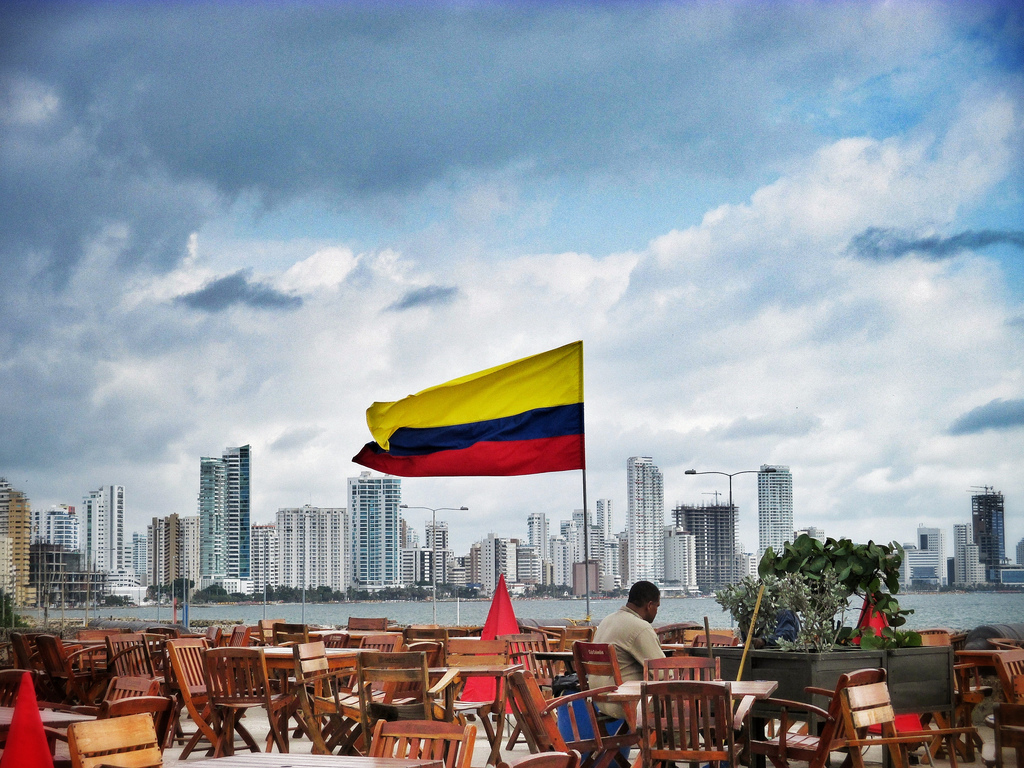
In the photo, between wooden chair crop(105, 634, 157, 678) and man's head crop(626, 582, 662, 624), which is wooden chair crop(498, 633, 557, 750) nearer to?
man's head crop(626, 582, 662, 624)

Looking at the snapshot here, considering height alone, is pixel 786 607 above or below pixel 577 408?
below

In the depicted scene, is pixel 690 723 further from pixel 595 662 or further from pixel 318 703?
pixel 318 703

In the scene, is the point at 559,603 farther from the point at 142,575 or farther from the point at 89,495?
Result: the point at 89,495

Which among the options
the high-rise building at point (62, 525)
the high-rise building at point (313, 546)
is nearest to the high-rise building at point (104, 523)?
the high-rise building at point (62, 525)

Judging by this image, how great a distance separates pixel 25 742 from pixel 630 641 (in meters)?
4.78

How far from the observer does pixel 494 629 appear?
33.6 feet

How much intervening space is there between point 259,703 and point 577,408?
4853 mm

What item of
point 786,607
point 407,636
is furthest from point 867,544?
point 407,636

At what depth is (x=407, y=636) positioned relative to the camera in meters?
12.8

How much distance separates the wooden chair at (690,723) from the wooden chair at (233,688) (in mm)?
3291

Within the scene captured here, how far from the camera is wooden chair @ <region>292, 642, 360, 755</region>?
7.62 metres

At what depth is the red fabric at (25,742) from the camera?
3170mm

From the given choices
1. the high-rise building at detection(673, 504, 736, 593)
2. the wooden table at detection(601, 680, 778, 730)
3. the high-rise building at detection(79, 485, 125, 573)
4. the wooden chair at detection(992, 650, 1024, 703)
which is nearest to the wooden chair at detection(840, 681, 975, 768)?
the wooden table at detection(601, 680, 778, 730)

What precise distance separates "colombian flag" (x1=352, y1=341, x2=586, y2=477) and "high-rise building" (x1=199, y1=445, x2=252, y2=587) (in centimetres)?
13811
